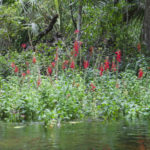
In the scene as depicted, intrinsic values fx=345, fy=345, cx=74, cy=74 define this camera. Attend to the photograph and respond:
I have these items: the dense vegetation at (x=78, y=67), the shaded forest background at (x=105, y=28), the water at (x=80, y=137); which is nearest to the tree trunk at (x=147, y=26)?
the shaded forest background at (x=105, y=28)

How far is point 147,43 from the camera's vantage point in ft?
44.6

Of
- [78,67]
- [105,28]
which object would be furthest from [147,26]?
[78,67]

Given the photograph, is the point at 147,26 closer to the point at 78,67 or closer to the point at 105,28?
the point at 105,28

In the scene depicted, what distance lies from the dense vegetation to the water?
0.49 m

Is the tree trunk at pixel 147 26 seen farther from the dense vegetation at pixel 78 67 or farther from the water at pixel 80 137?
the water at pixel 80 137

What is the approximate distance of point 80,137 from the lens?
12.3ft

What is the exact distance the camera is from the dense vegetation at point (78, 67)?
578 cm

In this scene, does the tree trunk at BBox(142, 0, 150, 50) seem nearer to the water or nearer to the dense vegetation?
the dense vegetation

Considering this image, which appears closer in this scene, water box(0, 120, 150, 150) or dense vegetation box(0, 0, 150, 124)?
water box(0, 120, 150, 150)

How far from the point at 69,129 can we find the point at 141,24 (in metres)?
11.7

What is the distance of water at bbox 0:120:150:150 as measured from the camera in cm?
319

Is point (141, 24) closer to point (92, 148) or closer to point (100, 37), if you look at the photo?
point (100, 37)

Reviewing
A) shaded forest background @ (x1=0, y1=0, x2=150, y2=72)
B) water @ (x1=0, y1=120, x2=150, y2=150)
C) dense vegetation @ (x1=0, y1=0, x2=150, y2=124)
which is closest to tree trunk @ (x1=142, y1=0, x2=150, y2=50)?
→ shaded forest background @ (x1=0, y1=0, x2=150, y2=72)

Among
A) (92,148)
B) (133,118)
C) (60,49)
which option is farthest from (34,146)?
(60,49)
